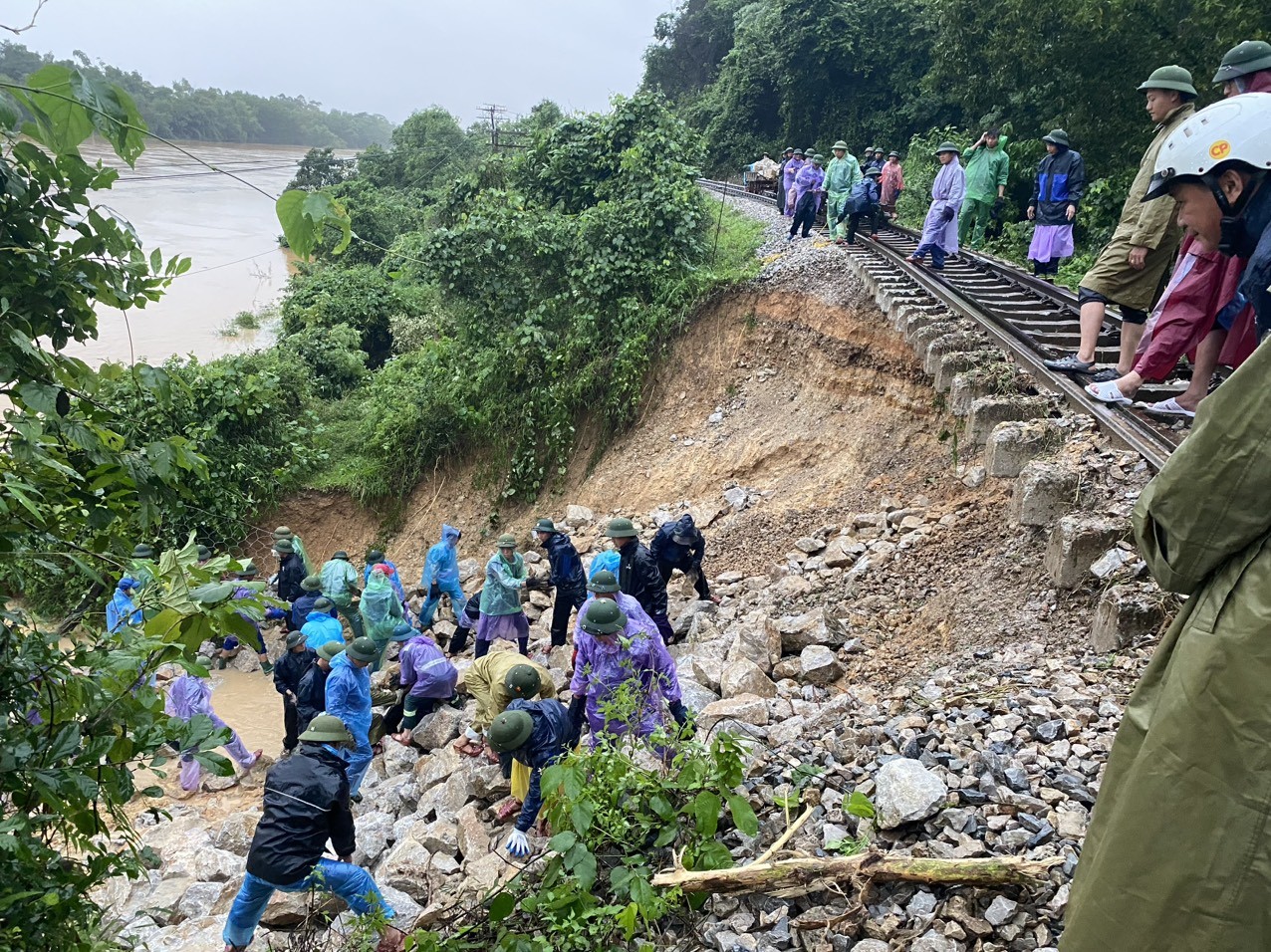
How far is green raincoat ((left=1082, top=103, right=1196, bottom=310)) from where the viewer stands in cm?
451

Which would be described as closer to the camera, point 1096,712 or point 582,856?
point 582,856

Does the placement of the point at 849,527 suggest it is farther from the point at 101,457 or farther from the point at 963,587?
the point at 101,457

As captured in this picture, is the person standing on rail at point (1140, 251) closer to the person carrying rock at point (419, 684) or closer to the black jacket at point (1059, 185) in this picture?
the black jacket at point (1059, 185)

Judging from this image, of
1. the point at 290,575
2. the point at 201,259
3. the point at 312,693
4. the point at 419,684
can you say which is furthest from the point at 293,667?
the point at 201,259

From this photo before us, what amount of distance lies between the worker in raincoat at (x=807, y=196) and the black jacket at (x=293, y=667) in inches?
367

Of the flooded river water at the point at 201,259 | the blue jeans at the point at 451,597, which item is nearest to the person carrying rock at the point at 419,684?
the blue jeans at the point at 451,597

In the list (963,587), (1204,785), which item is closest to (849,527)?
(963,587)

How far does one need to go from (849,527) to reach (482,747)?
11.8 ft

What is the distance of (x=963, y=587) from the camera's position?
513cm

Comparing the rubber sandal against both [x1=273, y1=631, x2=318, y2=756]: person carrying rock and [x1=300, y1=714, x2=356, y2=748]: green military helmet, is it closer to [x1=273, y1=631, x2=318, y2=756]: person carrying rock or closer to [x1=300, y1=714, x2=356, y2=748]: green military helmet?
[x1=300, y1=714, x2=356, y2=748]: green military helmet

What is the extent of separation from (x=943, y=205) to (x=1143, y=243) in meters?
4.97

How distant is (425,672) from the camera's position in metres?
6.53

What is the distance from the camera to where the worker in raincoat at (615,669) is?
4.38 m

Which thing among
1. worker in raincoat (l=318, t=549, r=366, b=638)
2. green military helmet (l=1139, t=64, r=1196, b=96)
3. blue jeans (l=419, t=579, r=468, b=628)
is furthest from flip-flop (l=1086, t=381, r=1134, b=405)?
worker in raincoat (l=318, t=549, r=366, b=638)
